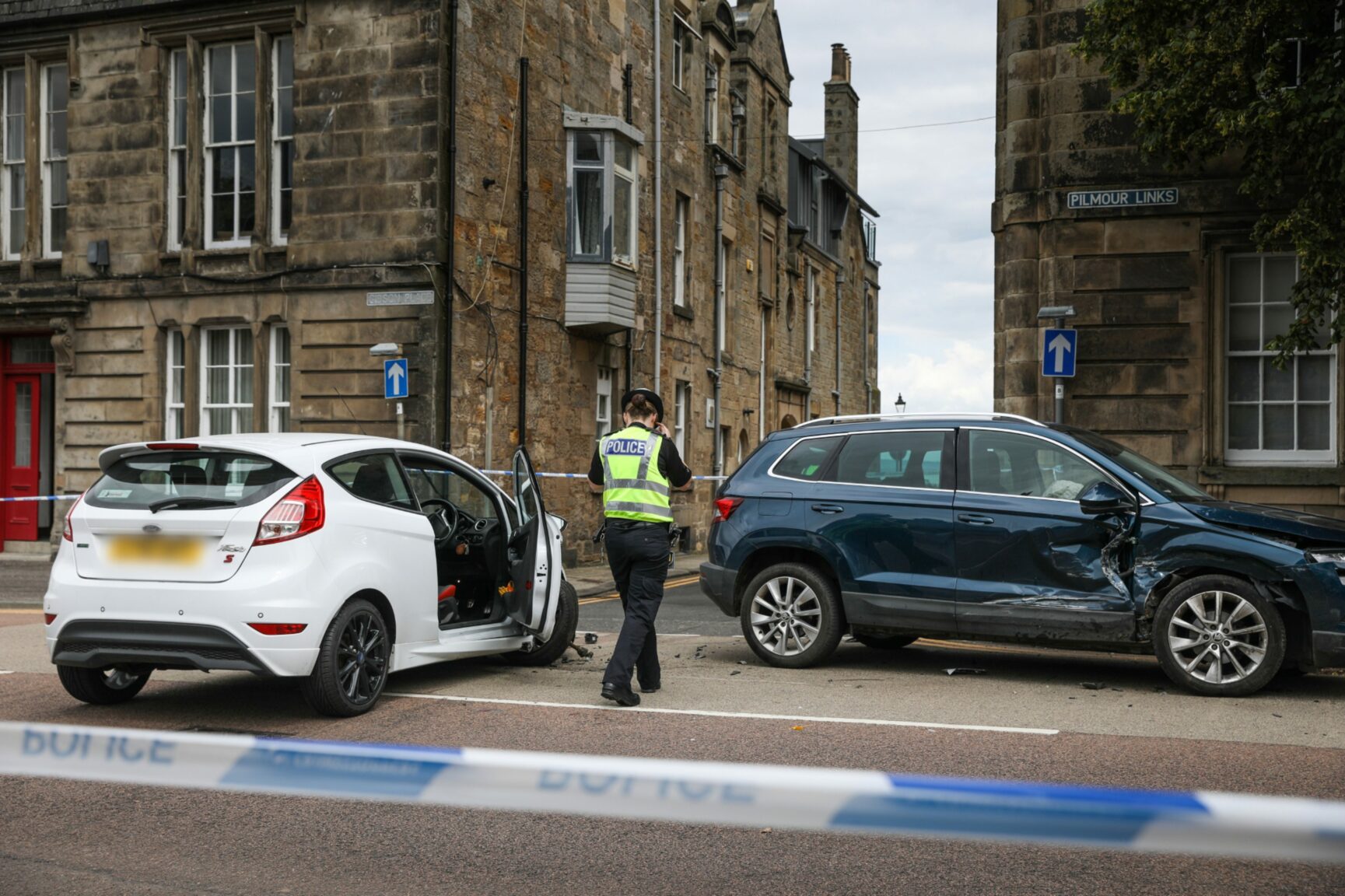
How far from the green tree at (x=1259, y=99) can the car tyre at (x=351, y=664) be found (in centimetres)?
904

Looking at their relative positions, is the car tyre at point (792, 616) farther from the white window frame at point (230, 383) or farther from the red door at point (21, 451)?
the red door at point (21, 451)

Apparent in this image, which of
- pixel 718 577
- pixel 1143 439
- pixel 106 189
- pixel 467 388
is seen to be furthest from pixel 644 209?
pixel 718 577

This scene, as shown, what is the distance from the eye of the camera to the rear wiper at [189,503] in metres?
7.30

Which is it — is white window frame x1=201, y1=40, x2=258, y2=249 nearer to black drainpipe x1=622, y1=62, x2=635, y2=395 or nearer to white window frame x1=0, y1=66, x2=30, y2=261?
white window frame x1=0, y1=66, x2=30, y2=261

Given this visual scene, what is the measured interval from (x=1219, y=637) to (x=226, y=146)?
1574 centimetres

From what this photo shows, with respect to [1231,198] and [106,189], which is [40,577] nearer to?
[106,189]

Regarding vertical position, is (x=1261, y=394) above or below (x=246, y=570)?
above

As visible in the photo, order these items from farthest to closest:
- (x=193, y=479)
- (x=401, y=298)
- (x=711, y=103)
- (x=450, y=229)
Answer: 1. (x=711, y=103)
2. (x=450, y=229)
3. (x=401, y=298)
4. (x=193, y=479)

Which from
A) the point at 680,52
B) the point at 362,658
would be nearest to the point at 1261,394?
the point at 362,658

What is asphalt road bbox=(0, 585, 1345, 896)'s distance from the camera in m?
4.76

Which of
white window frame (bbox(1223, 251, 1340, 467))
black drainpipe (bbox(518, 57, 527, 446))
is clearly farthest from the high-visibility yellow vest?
black drainpipe (bbox(518, 57, 527, 446))

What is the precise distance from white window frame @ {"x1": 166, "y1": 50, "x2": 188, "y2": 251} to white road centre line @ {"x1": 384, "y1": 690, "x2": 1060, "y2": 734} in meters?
13.3

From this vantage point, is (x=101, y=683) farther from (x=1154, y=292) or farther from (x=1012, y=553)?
(x=1154, y=292)

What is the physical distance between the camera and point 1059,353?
1462 cm
